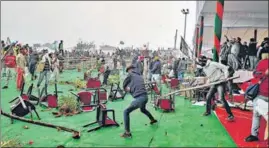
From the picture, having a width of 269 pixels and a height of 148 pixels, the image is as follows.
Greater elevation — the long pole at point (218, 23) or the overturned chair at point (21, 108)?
the long pole at point (218, 23)

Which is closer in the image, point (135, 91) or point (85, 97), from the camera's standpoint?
point (135, 91)

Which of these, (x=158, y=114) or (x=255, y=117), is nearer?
(x=255, y=117)

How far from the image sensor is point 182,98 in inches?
491

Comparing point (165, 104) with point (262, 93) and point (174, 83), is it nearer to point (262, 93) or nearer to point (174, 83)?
point (174, 83)

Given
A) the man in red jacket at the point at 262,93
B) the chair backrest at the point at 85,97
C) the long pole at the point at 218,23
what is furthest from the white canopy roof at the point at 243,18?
the man in red jacket at the point at 262,93

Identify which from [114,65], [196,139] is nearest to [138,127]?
[196,139]

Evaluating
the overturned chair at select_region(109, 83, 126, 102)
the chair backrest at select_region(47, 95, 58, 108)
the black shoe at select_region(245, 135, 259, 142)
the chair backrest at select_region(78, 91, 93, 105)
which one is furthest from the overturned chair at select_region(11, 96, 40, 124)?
the black shoe at select_region(245, 135, 259, 142)

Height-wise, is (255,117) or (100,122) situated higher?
(255,117)

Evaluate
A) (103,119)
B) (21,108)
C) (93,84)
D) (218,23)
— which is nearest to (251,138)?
(103,119)

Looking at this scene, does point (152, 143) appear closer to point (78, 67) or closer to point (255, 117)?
point (255, 117)

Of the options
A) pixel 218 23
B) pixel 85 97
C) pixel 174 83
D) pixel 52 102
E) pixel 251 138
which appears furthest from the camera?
pixel 174 83

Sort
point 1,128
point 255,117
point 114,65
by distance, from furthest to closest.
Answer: point 114,65 < point 1,128 < point 255,117

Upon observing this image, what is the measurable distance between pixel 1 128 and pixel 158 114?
15.0 feet

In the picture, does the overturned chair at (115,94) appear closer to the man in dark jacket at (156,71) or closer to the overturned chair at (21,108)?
the man in dark jacket at (156,71)
